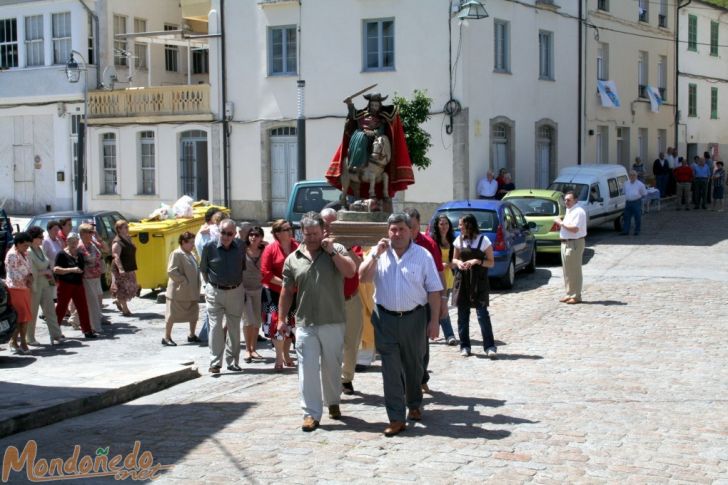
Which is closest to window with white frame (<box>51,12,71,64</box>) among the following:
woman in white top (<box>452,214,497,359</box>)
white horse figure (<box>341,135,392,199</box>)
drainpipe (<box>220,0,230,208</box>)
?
drainpipe (<box>220,0,230,208</box>)

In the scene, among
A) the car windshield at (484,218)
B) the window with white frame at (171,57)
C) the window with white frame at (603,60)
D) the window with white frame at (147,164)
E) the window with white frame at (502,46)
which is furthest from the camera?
the window with white frame at (603,60)

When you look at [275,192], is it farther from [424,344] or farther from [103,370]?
[424,344]

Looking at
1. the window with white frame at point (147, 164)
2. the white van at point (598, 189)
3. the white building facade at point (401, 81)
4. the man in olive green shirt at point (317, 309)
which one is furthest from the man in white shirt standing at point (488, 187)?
the man in olive green shirt at point (317, 309)

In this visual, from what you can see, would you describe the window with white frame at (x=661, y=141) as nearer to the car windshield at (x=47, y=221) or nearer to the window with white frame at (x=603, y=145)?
the window with white frame at (x=603, y=145)

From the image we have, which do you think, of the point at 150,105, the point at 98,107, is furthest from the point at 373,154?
the point at 98,107

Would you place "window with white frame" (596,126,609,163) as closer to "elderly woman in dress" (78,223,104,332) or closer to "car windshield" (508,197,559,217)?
"car windshield" (508,197,559,217)

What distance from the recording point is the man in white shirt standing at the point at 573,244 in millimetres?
16500

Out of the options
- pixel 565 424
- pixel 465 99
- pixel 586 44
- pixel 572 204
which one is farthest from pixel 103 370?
pixel 586 44

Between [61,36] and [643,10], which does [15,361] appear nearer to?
[61,36]

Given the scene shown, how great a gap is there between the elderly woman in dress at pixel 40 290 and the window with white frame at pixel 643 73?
1203 inches

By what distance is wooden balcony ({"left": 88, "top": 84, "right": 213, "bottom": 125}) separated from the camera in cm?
3222

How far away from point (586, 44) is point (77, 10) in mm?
16459

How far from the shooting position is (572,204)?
16.4 meters

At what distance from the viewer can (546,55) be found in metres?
33.0
